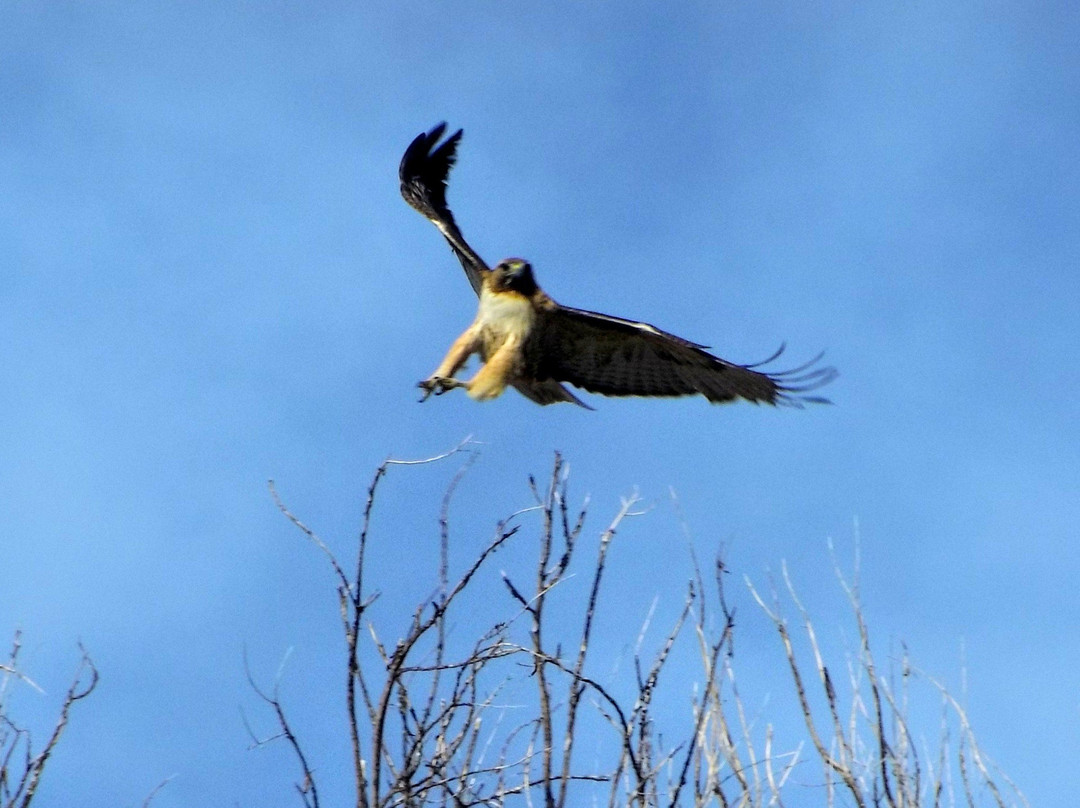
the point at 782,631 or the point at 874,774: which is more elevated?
the point at 782,631

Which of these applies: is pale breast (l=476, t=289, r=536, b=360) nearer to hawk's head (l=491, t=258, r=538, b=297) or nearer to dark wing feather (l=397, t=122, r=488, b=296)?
hawk's head (l=491, t=258, r=538, b=297)

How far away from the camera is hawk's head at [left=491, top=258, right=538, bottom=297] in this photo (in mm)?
7422

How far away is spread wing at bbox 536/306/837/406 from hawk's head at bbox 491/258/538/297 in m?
0.20

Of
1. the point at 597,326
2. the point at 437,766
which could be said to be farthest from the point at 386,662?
the point at 597,326

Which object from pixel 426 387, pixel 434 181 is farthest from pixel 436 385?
pixel 434 181

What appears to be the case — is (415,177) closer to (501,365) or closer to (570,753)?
(501,365)

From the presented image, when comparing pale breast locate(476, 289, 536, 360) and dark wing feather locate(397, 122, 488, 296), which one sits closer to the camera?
pale breast locate(476, 289, 536, 360)

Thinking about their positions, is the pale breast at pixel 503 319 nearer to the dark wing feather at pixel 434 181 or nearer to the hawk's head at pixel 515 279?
the hawk's head at pixel 515 279

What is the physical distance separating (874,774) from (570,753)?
1134 millimetres

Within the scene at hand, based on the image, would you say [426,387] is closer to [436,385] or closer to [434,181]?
[436,385]

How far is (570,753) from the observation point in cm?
427

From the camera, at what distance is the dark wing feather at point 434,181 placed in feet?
26.2

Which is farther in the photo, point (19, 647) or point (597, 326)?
point (597, 326)

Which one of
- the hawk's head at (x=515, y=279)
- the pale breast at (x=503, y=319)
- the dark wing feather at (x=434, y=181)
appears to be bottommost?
the pale breast at (x=503, y=319)
